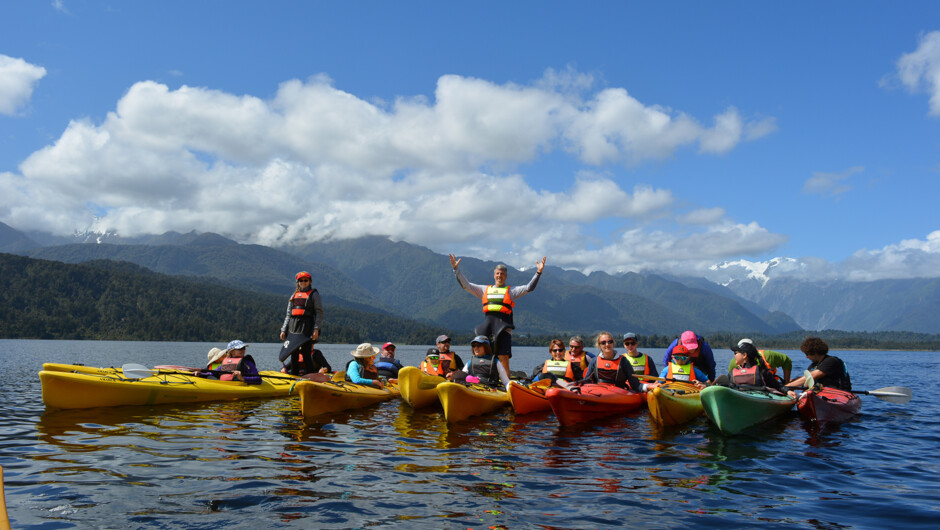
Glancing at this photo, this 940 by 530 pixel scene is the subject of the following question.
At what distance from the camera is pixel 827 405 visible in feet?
52.0

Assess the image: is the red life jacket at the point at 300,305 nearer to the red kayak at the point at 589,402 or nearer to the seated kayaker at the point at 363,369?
the seated kayaker at the point at 363,369

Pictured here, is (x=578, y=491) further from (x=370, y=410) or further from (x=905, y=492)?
(x=370, y=410)

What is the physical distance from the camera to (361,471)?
9703mm

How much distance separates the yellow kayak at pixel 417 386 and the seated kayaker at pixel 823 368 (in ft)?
34.3

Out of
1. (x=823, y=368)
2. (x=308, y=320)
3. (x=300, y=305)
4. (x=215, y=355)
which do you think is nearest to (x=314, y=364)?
(x=308, y=320)

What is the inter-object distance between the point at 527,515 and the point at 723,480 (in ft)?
13.6

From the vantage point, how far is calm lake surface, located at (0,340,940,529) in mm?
7430

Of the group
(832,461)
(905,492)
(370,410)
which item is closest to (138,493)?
(370,410)

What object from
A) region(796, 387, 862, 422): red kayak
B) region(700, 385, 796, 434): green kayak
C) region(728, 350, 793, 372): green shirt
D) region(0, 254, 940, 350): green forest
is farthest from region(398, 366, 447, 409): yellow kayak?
region(0, 254, 940, 350): green forest

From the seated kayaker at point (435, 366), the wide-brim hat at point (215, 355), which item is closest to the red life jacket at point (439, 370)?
the seated kayaker at point (435, 366)

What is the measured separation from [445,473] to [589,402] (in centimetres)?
630

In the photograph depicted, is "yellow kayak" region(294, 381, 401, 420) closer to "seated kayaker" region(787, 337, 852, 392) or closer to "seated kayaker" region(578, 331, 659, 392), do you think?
"seated kayaker" region(578, 331, 659, 392)

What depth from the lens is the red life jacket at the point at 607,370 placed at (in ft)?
53.7

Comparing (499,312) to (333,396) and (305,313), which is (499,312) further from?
(305,313)
